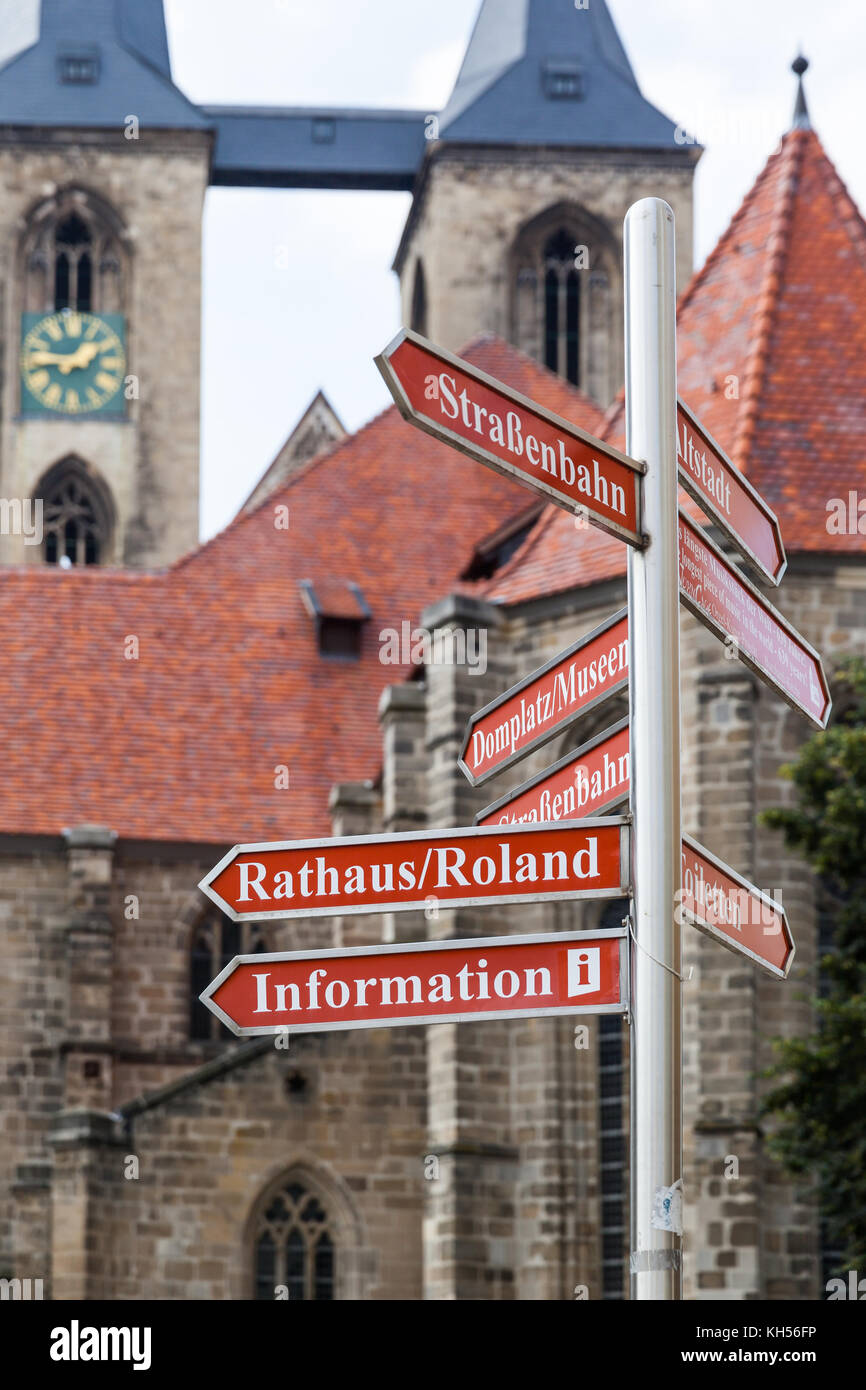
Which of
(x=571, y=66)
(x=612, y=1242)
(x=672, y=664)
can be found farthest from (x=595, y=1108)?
(x=571, y=66)

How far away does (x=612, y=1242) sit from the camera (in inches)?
782

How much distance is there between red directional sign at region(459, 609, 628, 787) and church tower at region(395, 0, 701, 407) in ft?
115

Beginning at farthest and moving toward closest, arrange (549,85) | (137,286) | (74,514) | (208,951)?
1. (549,85)
2. (137,286)
3. (74,514)
4. (208,951)

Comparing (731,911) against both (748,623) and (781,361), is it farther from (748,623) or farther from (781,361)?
(781,361)

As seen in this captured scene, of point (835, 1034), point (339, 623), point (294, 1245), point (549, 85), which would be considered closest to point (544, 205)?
point (549, 85)

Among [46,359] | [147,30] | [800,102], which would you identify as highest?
[147,30]

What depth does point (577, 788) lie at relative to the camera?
5828 millimetres

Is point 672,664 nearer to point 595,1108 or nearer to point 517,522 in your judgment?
point 595,1108

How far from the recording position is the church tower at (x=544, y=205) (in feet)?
138

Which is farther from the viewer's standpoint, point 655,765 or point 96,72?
point 96,72

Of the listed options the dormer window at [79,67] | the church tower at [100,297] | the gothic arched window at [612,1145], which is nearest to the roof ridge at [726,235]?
the gothic arched window at [612,1145]

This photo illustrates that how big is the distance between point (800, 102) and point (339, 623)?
321 inches

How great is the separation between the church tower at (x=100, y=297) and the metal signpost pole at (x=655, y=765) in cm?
3663

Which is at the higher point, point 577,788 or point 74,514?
point 74,514
